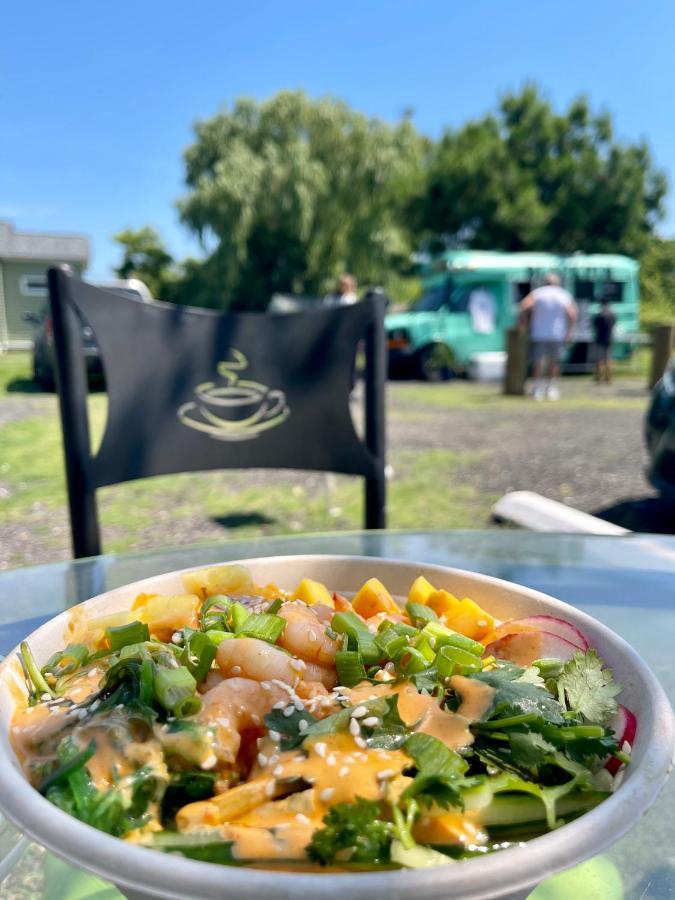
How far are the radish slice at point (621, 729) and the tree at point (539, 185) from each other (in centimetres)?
2707

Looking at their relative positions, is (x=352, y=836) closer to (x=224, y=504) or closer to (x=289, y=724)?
(x=289, y=724)

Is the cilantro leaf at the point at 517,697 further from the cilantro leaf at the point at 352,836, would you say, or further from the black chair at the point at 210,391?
the black chair at the point at 210,391

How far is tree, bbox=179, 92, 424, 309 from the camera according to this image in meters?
23.0

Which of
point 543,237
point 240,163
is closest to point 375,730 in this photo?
point 240,163

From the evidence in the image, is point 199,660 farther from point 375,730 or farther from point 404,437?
point 404,437

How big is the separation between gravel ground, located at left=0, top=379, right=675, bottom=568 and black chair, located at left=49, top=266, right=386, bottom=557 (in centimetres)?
302

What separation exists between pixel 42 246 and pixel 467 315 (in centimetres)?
Result: 2509

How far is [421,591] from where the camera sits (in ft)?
2.79

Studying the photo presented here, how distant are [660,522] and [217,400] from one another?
4.13 metres

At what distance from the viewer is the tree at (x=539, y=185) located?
26.4 meters

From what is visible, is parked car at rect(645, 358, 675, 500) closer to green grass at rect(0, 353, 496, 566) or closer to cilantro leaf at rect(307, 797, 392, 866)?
green grass at rect(0, 353, 496, 566)

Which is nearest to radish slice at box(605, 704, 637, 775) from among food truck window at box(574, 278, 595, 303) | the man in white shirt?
the man in white shirt

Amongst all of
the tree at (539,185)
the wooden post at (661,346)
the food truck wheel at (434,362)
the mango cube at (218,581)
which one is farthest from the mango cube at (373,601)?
the tree at (539,185)

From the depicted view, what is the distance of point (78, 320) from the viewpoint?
1.87m
